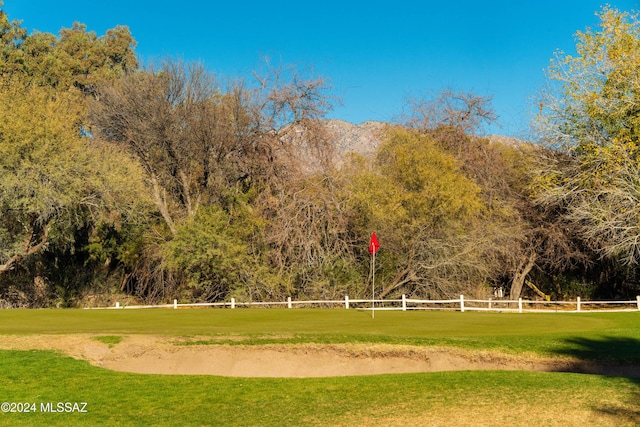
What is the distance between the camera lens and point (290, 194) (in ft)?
127

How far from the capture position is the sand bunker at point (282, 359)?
16.5 meters

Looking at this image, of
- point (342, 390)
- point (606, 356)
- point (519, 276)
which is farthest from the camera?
point (519, 276)

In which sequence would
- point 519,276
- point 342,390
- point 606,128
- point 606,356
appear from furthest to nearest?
point 519,276 → point 606,128 → point 606,356 → point 342,390

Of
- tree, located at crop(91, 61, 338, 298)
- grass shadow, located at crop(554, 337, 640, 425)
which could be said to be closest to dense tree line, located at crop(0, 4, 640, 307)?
tree, located at crop(91, 61, 338, 298)

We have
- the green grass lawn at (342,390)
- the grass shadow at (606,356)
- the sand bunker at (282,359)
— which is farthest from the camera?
the sand bunker at (282,359)

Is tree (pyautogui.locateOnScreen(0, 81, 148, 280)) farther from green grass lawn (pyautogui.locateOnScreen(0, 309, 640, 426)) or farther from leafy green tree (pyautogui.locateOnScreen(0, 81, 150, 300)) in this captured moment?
green grass lawn (pyautogui.locateOnScreen(0, 309, 640, 426))

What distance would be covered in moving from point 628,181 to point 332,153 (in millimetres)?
15901

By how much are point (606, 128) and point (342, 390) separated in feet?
83.6

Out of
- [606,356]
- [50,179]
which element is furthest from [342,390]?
[50,179]

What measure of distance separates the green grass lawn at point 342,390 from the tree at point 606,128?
495 inches

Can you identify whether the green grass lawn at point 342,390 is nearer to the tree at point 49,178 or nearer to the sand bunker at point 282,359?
the sand bunker at point 282,359

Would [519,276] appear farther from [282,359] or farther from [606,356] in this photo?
[282,359]

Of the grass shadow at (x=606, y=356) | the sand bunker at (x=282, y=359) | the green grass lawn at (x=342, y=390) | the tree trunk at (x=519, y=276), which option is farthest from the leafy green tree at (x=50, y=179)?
the grass shadow at (x=606, y=356)

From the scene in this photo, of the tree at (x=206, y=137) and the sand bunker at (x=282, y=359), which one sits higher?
the tree at (x=206, y=137)
